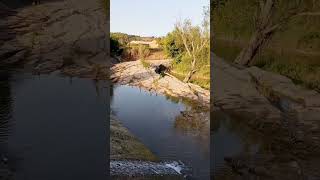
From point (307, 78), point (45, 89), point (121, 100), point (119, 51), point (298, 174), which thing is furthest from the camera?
point (119, 51)

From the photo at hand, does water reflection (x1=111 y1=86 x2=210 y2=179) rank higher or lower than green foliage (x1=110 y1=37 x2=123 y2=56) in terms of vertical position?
lower

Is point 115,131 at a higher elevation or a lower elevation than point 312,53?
lower

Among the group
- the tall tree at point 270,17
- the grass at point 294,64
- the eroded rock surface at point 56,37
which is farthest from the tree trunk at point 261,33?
the eroded rock surface at point 56,37

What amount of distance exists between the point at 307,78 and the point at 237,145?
108 inches

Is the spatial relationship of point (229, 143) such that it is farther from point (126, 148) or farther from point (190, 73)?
point (190, 73)

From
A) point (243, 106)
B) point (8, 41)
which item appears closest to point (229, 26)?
point (243, 106)

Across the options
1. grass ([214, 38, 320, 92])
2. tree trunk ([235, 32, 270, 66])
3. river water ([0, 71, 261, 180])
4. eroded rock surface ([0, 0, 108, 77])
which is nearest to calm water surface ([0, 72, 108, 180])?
river water ([0, 71, 261, 180])

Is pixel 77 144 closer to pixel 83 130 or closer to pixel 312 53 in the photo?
pixel 83 130

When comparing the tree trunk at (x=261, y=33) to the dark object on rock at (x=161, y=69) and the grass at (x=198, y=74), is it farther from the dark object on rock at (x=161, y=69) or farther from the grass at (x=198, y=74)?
the dark object on rock at (x=161, y=69)

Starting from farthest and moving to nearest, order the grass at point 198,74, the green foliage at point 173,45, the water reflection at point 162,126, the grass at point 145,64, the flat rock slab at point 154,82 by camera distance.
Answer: the grass at point 145,64
the green foliage at point 173,45
the grass at point 198,74
the flat rock slab at point 154,82
the water reflection at point 162,126

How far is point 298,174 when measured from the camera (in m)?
8.70

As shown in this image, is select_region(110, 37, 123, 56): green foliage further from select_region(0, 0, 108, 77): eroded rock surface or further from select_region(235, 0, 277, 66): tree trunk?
select_region(235, 0, 277, 66): tree trunk

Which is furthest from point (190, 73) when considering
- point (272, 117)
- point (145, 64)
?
point (272, 117)

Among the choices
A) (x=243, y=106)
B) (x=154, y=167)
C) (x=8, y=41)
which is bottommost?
(x=154, y=167)
